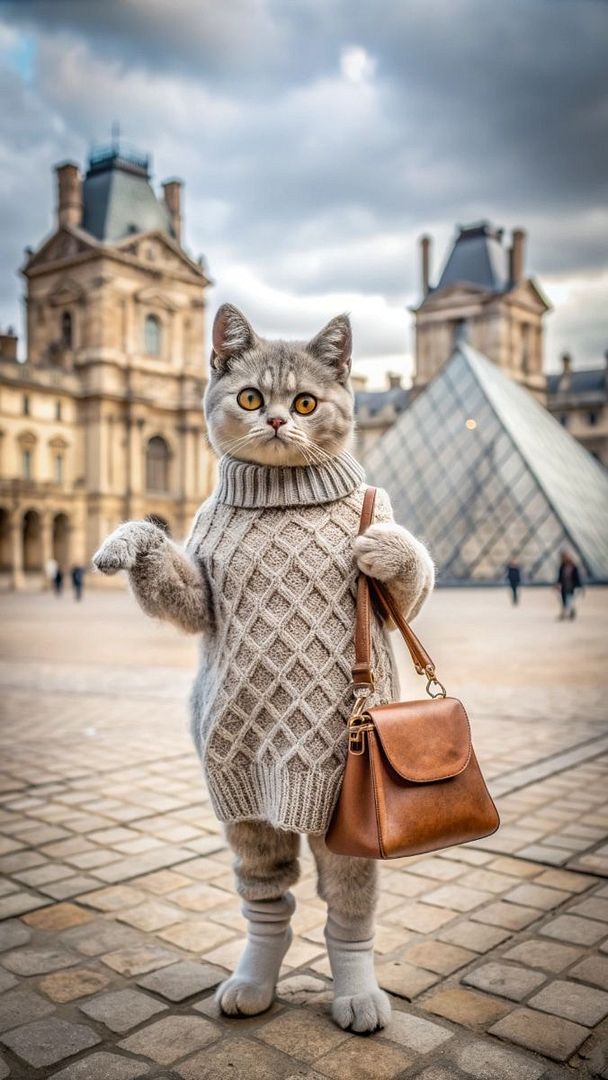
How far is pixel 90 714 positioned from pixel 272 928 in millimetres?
4454

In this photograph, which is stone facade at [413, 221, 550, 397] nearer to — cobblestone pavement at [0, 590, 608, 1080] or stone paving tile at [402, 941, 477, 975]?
cobblestone pavement at [0, 590, 608, 1080]

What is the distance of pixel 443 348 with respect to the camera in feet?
185

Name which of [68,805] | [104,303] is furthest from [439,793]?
[104,303]

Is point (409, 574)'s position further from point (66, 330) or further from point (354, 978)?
point (66, 330)

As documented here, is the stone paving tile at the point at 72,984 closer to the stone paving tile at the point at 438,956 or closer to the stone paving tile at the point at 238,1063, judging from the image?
the stone paving tile at the point at 238,1063

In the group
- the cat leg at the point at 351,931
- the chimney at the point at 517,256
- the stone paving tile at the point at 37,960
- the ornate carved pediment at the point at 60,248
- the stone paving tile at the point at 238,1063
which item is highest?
the chimney at the point at 517,256

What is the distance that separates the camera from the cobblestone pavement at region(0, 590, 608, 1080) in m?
2.09

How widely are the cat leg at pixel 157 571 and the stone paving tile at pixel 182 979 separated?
1.02 m

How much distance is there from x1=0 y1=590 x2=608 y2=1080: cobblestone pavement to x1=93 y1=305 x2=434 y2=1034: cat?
0.16 meters

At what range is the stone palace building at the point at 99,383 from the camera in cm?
4181

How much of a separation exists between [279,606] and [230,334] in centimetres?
72

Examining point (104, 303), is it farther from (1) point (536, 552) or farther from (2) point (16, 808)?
(2) point (16, 808)

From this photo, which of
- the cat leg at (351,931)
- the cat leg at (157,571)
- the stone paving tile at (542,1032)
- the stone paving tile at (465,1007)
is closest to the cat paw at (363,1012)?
the cat leg at (351,931)

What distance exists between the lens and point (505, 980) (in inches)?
96.6
